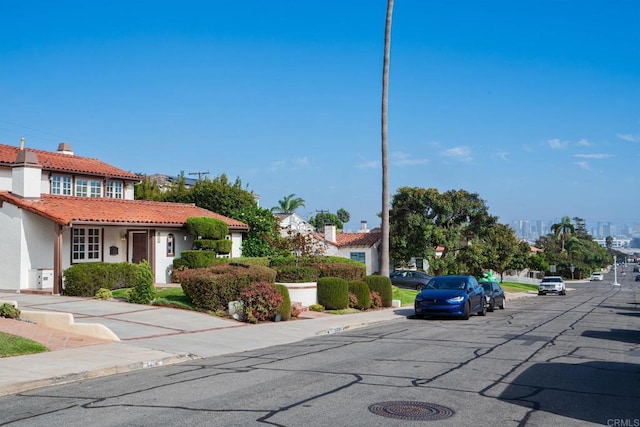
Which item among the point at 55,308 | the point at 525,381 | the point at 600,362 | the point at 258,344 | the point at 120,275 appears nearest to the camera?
the point at 525,381

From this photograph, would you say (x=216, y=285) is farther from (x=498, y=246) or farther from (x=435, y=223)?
(x=498, y=246)

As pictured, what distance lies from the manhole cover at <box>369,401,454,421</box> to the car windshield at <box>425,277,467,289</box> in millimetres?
15309

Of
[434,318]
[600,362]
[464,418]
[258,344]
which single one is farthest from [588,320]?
[464,418]

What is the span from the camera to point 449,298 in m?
22.3

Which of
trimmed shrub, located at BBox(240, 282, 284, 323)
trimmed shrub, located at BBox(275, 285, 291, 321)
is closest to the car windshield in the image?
trimmed shrub, located at BBox(275, 285, 291, 321)

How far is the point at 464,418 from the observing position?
7812 mm

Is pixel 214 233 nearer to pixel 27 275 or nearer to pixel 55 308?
pixel 27 275

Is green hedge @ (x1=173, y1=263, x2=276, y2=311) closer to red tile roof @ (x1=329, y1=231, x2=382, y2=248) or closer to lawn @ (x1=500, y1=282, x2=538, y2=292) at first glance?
red tile roof @ (x1=329, y1=231, x2=382, y2=248)

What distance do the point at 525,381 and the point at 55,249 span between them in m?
19.1

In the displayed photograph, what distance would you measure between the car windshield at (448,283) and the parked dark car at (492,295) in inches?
114

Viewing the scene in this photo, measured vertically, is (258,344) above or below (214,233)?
below

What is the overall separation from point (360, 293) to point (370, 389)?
1659cm

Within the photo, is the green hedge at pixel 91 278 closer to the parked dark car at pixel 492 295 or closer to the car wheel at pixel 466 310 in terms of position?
the car wheel at pixel 466 310

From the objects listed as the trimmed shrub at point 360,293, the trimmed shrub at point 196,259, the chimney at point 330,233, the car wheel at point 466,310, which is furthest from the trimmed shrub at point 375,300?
the chimney at point 330,233
